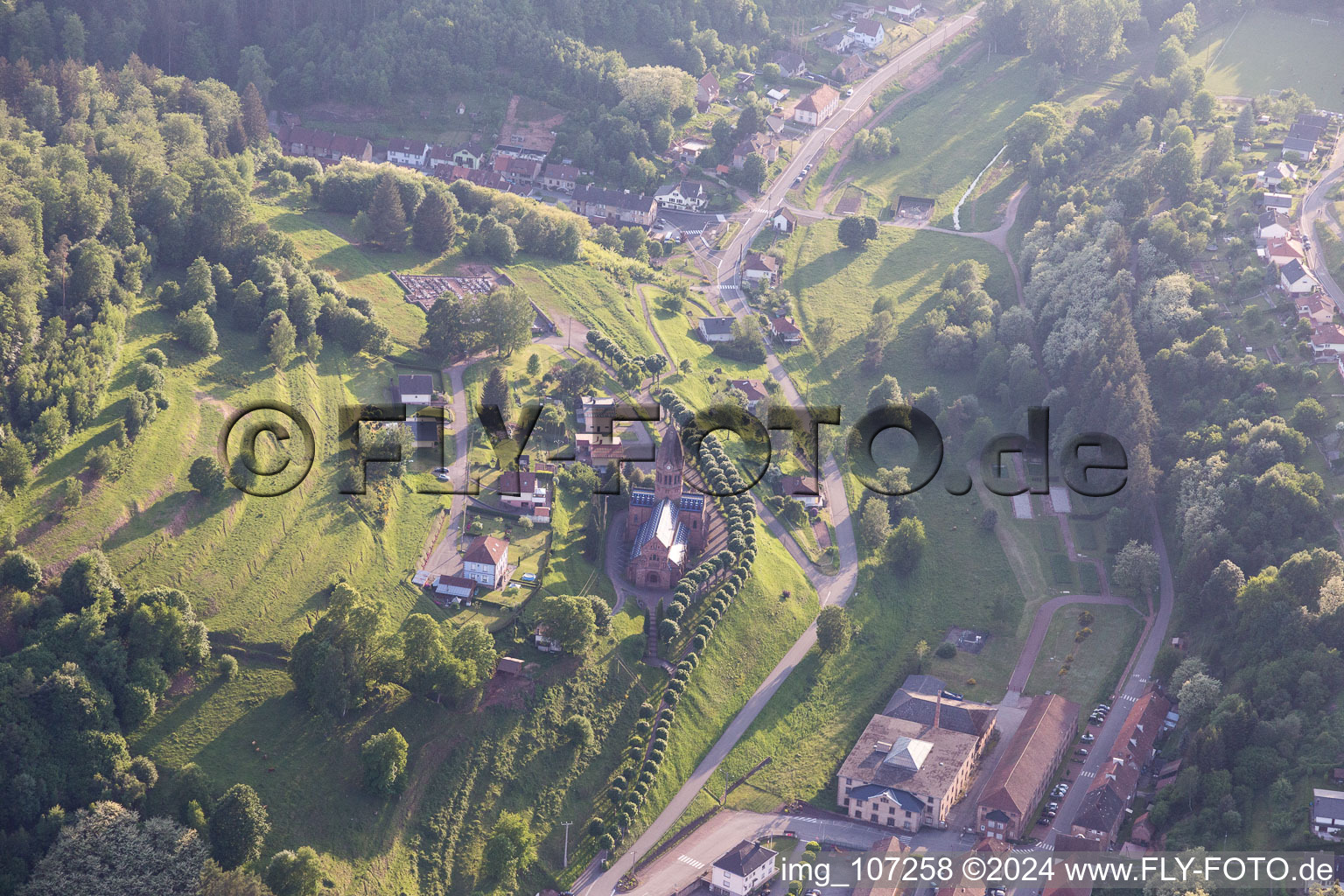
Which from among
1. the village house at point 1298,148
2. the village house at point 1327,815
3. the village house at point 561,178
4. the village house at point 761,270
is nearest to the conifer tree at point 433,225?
the village house at point 561,178

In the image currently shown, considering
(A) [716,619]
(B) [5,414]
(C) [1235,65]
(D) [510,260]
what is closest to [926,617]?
(A) [716,619]

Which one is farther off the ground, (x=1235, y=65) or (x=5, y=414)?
(x=1235, y=65)

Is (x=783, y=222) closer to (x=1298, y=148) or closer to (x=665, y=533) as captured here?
(x=1298, y=148)

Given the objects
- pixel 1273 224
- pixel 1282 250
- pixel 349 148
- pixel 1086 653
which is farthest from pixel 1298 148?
pixel 349 148

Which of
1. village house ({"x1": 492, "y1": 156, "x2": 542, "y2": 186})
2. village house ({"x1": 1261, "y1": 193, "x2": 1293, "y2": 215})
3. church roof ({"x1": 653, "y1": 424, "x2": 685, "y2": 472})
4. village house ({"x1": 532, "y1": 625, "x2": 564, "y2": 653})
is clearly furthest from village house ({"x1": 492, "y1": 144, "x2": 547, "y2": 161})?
village house ({"x1": 532, "y1": 625, "x2": 564, "y2": 653})

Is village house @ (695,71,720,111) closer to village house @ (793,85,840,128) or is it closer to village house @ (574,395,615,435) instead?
village house @ (793,85,840,128)

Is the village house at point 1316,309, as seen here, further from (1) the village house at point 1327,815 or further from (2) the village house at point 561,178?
(2) the village house at point 561,178

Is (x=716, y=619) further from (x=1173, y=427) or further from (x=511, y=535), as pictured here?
(x=1173, y=427)
